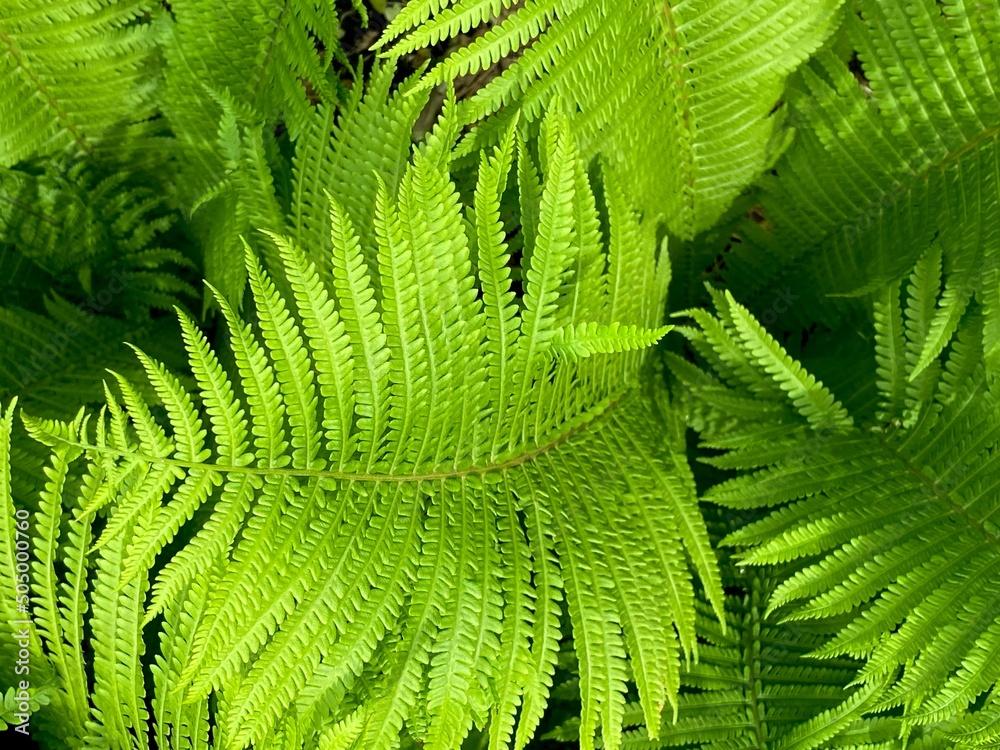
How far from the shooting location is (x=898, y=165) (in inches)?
42.9

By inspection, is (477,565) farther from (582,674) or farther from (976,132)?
(976,132)

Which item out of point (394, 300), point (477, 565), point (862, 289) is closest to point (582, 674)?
point (477, 565)

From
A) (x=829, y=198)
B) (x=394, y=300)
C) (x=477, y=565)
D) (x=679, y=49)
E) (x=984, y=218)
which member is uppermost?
(x=679, y=49)

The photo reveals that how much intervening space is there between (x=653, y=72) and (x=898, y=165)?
1.25 feet

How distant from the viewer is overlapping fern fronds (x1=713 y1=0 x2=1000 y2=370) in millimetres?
961

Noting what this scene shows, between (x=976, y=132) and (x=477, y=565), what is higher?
(x=976, y=132)

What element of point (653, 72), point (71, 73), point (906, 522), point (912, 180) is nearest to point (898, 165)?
point (912, 180)

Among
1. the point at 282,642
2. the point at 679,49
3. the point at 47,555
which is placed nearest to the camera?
the point at 282,642

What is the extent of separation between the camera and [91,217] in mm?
1187

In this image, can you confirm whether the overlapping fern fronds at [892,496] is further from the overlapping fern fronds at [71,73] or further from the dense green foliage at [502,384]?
the overlapping fern fronds at [71,73]

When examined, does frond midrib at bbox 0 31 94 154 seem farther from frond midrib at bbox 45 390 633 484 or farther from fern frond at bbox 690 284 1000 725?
fern frond at bbox 690 284 1000 725

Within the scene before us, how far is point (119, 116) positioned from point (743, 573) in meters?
1.18

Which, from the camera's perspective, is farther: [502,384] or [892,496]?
[892,496]

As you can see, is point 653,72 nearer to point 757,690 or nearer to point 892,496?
point 892,496
